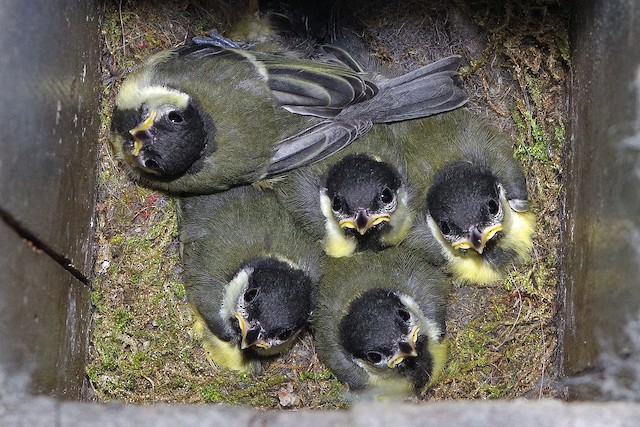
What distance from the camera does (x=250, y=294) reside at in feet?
8.59

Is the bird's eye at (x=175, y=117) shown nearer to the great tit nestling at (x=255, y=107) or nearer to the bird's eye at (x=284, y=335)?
the great tit nestling at (x=255, y=107)

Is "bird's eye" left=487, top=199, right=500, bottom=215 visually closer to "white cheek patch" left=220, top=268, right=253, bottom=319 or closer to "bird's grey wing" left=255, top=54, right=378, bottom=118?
"bird's grey wing" left=255, top=54, right=378, bottom=118

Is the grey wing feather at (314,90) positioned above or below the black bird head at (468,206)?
above

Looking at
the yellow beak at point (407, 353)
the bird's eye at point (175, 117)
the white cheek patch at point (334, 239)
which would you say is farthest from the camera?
the white cheek patch at point (334, 239)

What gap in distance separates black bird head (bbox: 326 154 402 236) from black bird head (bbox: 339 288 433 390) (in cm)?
25

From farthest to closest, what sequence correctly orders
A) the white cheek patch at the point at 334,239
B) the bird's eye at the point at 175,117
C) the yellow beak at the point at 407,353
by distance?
the white cheek patch at the point at 334,239, the bird's eye at the point at 175,117, the yellow beak at the point at 407,353

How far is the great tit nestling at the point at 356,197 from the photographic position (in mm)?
2617

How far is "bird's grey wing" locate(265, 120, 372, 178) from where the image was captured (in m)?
2.78

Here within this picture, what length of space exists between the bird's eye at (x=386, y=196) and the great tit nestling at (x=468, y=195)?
161 millimetres

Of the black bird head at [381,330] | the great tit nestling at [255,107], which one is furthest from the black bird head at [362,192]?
the black bird head at [381,330]

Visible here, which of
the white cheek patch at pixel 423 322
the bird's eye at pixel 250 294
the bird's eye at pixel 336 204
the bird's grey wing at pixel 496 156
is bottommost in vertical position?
the white cheek patch at pixel 423 322

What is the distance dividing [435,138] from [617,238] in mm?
818

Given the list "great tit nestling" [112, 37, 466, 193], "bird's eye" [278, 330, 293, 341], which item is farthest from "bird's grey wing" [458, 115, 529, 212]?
"bird's eye" [278, 330, 293, 341]

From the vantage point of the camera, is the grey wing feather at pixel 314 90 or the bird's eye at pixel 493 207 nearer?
the bird's eye at pixel 493 207
